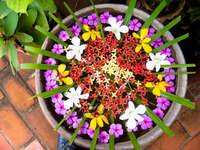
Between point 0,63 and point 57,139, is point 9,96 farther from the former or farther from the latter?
point 57,139

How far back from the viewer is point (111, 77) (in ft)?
2.91

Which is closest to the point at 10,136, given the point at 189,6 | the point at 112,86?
the point at 112,86

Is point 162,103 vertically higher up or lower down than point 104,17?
lower down

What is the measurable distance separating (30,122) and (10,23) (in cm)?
78

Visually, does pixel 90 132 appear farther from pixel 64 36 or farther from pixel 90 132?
pixel 64 36

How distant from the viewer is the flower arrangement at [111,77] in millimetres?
759

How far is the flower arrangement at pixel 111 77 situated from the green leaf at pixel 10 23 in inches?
8.1

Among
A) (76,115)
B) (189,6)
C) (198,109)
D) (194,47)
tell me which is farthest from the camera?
(198,109)

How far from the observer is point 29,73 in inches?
60.9

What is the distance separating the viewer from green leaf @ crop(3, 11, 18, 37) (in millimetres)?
980

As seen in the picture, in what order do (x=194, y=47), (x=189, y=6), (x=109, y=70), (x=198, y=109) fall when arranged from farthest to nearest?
(x=198, y=109) → (x=194, y=47) → (x=189, y=6) → (x=109, y=70)

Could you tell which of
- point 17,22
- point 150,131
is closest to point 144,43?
point 150,131

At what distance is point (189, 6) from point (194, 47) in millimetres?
259

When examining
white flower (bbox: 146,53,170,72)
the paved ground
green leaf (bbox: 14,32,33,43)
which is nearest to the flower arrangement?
white flower (bbox: 146,53,170,72)
